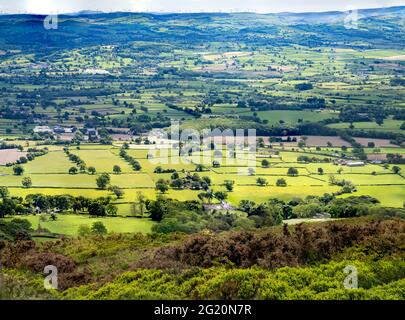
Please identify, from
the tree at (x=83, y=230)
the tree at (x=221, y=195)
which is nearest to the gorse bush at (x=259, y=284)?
the tree at (x=83, y=230)

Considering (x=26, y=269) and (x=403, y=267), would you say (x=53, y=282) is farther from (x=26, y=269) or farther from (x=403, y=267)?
(x=403, y=267)

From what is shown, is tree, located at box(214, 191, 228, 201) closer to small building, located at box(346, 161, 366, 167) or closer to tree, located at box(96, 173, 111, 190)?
tree, located at box(96, 173, 111, 190)

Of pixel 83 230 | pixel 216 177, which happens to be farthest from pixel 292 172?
pixel 83 230

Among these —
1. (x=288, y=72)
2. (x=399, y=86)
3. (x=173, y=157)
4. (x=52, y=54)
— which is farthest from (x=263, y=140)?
(x=52, y=54)

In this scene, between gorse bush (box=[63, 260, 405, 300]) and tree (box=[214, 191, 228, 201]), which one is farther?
tree (box=[214, 191, 228, 201])

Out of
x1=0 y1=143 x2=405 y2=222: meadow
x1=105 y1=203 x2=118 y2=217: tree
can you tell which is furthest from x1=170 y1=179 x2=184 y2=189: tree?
x1=105 y1=203 x2=118 y2=217: tree
